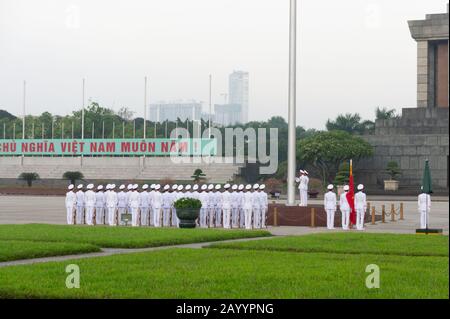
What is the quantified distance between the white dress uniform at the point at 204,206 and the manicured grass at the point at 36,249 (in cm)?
845

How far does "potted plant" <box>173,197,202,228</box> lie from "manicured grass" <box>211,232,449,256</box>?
4.47 m

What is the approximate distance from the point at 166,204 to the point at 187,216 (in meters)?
2.22

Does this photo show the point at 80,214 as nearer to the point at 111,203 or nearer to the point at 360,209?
the point at 111,203

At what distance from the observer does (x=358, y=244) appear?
1825 centimetres

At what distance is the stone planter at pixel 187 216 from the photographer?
79.3 ft

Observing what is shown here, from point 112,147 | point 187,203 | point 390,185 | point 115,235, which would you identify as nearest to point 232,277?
point 115,235

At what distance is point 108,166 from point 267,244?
5467 centimetres

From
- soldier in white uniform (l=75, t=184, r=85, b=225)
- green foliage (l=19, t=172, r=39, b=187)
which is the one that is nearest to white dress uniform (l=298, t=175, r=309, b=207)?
soldier in white uniform (l=75, t=184, r=85, b=225)

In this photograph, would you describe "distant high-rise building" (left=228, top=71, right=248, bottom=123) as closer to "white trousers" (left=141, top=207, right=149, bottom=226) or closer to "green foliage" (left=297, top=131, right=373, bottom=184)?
"green foliage" (left=297, top=131, right=373, bottom=184)

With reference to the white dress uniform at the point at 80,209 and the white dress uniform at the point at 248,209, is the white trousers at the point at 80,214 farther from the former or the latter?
the white dress uniform at the point at 248,209

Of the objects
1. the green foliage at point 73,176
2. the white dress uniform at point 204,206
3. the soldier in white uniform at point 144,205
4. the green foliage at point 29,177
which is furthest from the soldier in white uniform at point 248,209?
the green foliage at point 29,177
